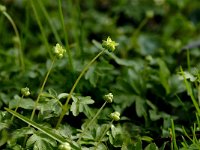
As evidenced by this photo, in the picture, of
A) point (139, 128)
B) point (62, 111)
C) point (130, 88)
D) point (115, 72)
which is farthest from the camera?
point (115, 72)

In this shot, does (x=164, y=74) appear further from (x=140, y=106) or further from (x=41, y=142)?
(x=41, y=142)

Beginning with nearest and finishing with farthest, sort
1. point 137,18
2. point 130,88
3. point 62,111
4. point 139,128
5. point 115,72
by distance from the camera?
1. point 62,111
2. point 139,128
3. point 130,88
4. point 115,72
5. point 137,18

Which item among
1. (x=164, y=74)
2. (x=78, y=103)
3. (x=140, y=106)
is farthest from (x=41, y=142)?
(x=164, y=74)

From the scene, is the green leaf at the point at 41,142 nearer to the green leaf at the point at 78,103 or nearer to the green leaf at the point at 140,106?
the green leaf at the point at 78,103

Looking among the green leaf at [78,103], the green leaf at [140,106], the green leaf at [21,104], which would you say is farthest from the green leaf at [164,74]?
the green leaf at [21,104]

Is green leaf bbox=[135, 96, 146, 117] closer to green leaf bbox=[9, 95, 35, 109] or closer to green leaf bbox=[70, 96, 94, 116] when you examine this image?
green leaf bbox=[70, 96, 94, 116]

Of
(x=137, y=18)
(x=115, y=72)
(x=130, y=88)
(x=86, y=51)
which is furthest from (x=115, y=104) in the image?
(x=137, y=18)

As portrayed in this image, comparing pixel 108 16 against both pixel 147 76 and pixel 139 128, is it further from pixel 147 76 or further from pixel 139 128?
pixel 139 128

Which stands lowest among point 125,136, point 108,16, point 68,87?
point 125,136
